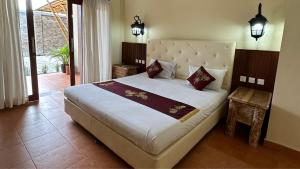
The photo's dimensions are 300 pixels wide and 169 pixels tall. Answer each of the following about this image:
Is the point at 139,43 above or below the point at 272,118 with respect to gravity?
above

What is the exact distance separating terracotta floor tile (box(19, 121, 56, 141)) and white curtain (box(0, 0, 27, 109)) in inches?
41.0

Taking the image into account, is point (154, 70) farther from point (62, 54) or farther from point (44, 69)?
point (44, 69)

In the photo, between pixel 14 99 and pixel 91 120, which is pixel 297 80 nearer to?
pixel 91 120

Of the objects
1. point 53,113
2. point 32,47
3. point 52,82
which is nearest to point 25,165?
point 53,113

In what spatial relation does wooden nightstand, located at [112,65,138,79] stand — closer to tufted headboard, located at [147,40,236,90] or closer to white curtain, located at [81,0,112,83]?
white curtain, located at [81,0,112,83]

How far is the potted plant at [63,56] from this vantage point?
6.32m

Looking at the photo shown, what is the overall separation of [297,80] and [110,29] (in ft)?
12.7

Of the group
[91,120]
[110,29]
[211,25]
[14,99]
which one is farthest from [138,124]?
[110,29]

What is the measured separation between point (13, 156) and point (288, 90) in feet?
11.0

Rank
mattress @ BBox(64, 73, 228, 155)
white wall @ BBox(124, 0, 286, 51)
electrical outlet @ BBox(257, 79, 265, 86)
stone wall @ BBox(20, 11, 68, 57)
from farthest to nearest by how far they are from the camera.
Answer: stone wall @ BBox(20, 11, 68, 57), electrical outlet @ BBox(257, 79, 265, 86), white wall @ BBox(124, 0, 286, 51), mattress @ BBox(64, 73, 228, 155)

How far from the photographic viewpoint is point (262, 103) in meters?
2.27

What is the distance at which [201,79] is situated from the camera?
2951 mm

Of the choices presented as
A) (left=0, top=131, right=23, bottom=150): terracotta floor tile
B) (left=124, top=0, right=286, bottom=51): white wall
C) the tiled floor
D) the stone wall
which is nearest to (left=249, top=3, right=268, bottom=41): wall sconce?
(left=124, top=0, right=286, bottom=51): white wall

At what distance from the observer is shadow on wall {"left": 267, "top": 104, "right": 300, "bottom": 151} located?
7.38 ft
